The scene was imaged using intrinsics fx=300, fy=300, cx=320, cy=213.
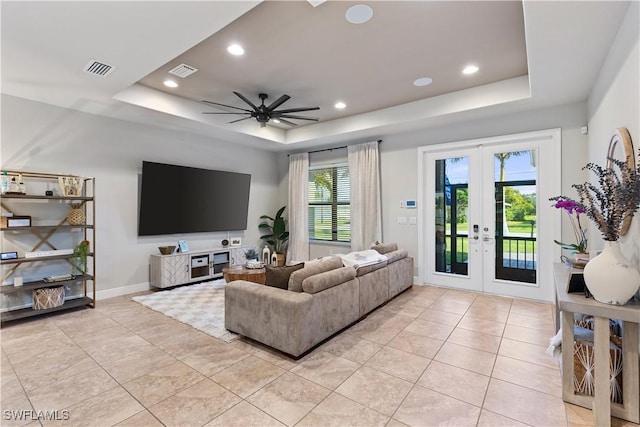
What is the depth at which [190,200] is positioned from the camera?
18.3 ft

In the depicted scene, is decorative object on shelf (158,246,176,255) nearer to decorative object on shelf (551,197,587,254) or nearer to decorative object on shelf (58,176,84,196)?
decorative object on shelf (58,176,84,196)

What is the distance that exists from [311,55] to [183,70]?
5.30ft

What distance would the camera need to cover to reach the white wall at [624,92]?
202cm

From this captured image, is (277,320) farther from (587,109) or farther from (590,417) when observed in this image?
(587,109)

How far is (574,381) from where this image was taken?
7.09ft

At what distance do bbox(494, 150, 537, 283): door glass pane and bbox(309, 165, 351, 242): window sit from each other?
2.78 metres

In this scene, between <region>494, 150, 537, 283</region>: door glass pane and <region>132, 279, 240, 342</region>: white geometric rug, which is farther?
<region>494, 150, 537, 283</region>: door glass pane

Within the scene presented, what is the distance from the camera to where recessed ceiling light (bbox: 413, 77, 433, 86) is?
4066 millimetres

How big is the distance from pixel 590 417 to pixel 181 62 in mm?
4905

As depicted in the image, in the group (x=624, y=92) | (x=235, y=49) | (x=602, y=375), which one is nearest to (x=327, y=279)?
(x=602, y=375)

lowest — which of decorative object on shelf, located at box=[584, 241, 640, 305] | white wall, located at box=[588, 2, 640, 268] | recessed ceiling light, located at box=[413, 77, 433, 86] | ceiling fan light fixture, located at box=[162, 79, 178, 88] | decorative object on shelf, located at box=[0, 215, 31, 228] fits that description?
decorative object on shelf, located at box=[584, 241, 640, 305]

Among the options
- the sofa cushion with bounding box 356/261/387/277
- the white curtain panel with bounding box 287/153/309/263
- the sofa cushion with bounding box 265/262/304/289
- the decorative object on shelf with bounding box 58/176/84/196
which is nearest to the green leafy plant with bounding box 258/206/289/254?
the white curtain panel with bounding box 287/153/309/263

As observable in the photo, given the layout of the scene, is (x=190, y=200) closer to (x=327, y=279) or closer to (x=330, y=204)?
(x=330, y=204)

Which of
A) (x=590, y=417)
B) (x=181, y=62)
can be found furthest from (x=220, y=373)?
(x=181, y=62)
